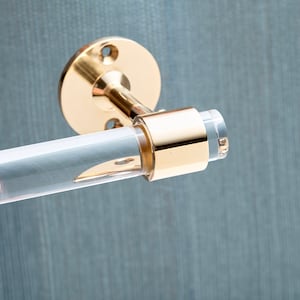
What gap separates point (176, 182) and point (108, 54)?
0.33ft

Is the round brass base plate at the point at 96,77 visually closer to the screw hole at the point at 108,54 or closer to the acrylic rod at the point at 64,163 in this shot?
the screw hole at the point at 108,54

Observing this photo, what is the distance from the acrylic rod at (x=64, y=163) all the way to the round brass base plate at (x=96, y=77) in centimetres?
11

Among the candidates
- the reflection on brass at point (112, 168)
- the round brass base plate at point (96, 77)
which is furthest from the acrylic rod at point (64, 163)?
the round brass base plate at point (96, 77)

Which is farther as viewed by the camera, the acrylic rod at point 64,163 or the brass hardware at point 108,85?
the brass hardware at point 108,85

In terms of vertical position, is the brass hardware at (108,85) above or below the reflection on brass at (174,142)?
above

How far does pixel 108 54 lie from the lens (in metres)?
0.45

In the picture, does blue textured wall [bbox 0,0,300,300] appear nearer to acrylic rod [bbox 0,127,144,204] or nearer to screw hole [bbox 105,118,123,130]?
screw hole [bbox 105,118,123,130]

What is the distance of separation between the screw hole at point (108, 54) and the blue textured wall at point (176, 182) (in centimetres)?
1

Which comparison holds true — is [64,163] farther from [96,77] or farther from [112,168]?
[96,77]

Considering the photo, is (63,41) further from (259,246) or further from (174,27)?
(259,246)

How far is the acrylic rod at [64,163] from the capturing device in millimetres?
310

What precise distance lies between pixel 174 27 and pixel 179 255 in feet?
0.48

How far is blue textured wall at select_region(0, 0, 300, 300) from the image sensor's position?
1.48ft

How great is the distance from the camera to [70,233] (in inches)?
18.9
